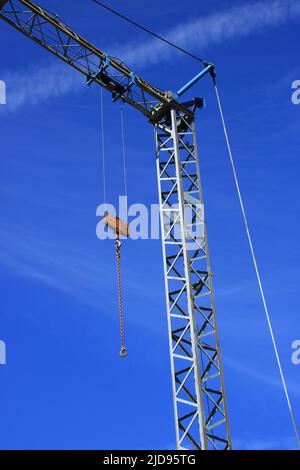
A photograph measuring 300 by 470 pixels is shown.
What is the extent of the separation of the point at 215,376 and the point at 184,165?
7.98m

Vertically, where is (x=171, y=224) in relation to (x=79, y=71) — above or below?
below

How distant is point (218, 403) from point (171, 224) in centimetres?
641

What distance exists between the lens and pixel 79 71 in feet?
79.8

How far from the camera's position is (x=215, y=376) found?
1984cm

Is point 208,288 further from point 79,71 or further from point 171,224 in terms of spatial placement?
point 79,71

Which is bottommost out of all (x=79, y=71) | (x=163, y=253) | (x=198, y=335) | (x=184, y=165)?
(x=198, y=335)
